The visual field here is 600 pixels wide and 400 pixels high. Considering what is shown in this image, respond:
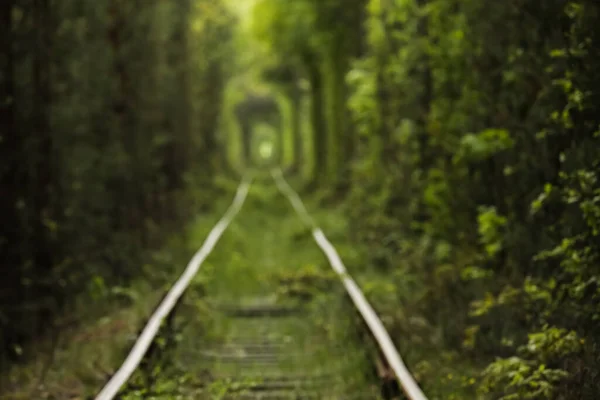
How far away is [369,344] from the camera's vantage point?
25.4 ft

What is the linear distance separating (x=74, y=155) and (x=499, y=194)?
20.5 feet

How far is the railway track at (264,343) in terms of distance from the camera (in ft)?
22.4

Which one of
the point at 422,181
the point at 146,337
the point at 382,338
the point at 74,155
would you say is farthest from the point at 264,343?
the point at 422,181

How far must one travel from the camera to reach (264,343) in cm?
905

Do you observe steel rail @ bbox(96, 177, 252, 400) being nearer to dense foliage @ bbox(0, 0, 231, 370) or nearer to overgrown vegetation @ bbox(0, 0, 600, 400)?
overgrown vegetation @ bbox(0, 0, 600, 400)

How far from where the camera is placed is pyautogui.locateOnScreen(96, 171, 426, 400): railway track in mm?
6816

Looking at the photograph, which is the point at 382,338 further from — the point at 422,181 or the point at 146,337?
the point at 422,181

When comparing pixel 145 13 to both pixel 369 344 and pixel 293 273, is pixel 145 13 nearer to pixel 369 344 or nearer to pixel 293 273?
pixel 293 273

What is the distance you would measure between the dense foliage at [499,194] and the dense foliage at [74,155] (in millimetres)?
4120

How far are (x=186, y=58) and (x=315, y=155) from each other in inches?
453

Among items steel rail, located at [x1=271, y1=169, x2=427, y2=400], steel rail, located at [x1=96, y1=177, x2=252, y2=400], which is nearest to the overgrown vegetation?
steel rail, located at [x1=271, y1=169, x2=427, y2=400]

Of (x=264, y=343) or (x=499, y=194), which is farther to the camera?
(x=499, y=194)

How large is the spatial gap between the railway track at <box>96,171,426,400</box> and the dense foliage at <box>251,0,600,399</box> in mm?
538

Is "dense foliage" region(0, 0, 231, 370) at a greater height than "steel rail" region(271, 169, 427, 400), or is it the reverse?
"dense foliage" region(0, 0, 231, 370)
